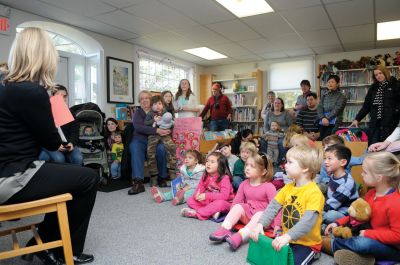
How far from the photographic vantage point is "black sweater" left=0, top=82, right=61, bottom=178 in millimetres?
1230

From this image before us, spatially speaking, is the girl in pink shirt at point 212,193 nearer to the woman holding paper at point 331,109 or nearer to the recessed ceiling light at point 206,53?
the woman holding paper at point 331,109

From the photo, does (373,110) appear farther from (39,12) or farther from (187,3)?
(39,12)

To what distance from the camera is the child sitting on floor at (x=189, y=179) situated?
2793mm

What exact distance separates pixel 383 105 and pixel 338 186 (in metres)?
1.44

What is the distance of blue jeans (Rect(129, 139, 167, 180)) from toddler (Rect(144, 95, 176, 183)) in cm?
5

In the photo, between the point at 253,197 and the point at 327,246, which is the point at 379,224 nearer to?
the point at 327,246

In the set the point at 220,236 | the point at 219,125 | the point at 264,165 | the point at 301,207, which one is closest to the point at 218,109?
the point at 219,125

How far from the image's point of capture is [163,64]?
6.76 m

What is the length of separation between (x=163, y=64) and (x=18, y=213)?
19.2ft

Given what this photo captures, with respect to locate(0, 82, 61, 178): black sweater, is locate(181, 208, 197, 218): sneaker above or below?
below

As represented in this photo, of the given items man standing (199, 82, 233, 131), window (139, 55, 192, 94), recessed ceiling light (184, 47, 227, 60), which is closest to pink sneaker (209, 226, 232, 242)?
man standing (199, 82, 233, 131)

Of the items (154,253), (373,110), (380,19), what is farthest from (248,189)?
(380,19)

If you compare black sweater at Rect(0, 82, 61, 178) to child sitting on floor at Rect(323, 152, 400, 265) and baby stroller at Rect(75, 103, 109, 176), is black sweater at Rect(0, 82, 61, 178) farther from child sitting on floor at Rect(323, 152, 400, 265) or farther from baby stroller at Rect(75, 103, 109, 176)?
baby stroller at Rect(75, 103, 109, 176)

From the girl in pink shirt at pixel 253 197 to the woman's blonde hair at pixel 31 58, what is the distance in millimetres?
1280
